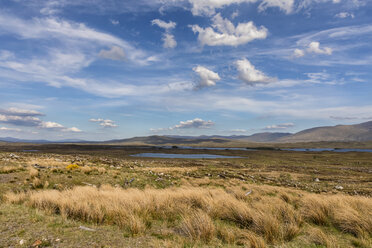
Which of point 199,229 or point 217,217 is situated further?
point 217,217

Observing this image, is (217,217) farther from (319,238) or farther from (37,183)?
(37,183)

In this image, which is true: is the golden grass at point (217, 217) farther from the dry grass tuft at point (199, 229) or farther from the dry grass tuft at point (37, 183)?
the dry grass tuft at point (37, 183)

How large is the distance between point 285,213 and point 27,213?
9131mm

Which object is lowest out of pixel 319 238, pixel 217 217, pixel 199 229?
pixel 217 217

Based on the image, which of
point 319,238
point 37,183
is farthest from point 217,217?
point 37,183

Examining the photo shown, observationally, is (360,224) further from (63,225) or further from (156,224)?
(63,225)

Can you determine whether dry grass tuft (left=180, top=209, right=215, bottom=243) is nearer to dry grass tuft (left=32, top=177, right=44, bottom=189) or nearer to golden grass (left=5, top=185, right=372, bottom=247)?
golden grass (left=5, top=185, right=372, bottom=247)

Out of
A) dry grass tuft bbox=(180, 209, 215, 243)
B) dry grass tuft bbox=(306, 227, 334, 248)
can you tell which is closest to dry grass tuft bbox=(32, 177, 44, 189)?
dry grass tuft bbox=(180, 209, 215, 243)

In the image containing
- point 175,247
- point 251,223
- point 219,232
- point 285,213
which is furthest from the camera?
point 285,213

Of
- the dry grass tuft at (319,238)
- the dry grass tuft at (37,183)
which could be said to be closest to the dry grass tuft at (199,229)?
the dry grass tuft at (319,238)

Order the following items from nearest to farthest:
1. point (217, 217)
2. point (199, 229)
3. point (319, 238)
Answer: point (319, 238) < point (199, 229) < point (217, 217)

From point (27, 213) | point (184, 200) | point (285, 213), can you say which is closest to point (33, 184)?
point (27, 213)

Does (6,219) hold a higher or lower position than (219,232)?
higher

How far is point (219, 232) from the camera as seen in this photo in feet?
19.6
